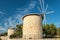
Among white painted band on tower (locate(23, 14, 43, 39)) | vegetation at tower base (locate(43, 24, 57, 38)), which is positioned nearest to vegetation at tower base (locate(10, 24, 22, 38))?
vegetation at tower base (locate(43, 24, 57, 38))

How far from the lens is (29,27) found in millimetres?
22875

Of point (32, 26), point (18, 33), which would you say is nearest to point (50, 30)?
point (18, 33)

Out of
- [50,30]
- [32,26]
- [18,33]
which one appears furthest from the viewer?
[18,33]

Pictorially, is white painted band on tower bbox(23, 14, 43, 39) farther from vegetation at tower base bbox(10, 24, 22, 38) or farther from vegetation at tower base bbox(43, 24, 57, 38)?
vegetation at tower base bbox(43, 24, 57, 38)

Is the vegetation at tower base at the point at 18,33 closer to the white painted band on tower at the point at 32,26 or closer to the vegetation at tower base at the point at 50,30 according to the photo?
the vegetation at tower base at the point at 50,30

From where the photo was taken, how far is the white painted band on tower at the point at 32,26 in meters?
22.4

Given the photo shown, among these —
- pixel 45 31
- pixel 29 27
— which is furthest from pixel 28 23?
pixel 45 31

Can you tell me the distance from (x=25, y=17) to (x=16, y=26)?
11705 mm

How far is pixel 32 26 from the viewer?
74.2 ft

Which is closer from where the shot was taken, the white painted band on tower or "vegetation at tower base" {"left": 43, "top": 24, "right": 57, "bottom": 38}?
the white painted band on tower

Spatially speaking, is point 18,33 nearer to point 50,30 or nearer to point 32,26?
point 50,30

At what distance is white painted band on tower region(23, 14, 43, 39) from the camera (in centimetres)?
2242

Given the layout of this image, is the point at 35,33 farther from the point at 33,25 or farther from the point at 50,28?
the point at 50,28

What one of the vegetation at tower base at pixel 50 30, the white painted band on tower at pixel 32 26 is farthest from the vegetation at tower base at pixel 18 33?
the white painted band on tower at pixel 32 26
